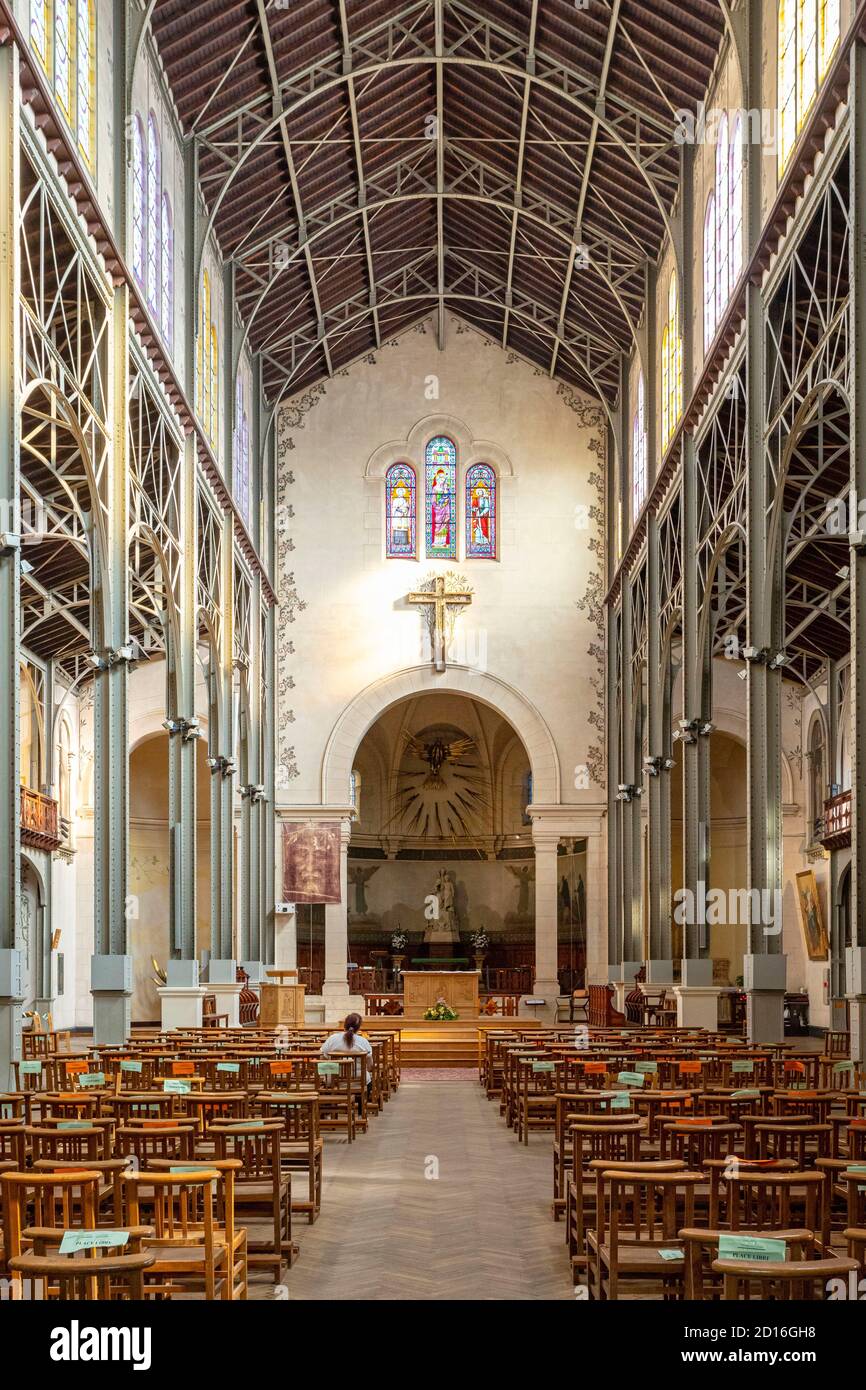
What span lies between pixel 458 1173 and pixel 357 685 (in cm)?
2749

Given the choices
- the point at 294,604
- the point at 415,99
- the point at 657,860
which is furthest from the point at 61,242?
the point at 294,604

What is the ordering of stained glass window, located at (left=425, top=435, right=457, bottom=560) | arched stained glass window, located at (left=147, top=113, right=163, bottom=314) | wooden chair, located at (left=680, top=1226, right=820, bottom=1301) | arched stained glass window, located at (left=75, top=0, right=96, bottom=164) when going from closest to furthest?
wooden chair, located at (left=680, top=1226, right=820, bottom=1301)
arched stained glass window, located at (left=75, top=0, right=96, bottom=164)
arched stained glass window, located at (left=147, top=113, right=163, bottom=314)
stained glass window, located at (left=425, top=435, right=457, bottom=560)

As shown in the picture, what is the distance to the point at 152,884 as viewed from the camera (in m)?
44.3

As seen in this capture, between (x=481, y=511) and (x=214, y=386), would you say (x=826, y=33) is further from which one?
(x=481, y=511)

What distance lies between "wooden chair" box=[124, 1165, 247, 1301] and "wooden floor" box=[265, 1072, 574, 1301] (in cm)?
109

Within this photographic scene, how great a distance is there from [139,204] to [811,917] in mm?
22620

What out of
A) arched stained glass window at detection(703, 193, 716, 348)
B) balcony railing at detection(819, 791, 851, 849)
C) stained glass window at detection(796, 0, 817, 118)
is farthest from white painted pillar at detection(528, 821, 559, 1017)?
stained glass window at detection(796, 0, 817, 118)

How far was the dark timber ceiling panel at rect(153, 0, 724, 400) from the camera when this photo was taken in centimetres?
2731

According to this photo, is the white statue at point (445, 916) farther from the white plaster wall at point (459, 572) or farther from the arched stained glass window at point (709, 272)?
the arched stained glass window at point (709, 272)

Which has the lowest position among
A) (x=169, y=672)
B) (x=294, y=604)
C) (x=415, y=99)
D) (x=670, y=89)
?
(x=169, y=672)

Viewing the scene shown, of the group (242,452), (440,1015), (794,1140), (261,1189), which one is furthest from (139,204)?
(794,1140)

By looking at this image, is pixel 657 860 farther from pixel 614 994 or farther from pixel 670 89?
pixel 670 89

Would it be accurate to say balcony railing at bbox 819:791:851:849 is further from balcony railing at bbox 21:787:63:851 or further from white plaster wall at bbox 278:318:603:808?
balcony railing at bbox 21:787:63:851
